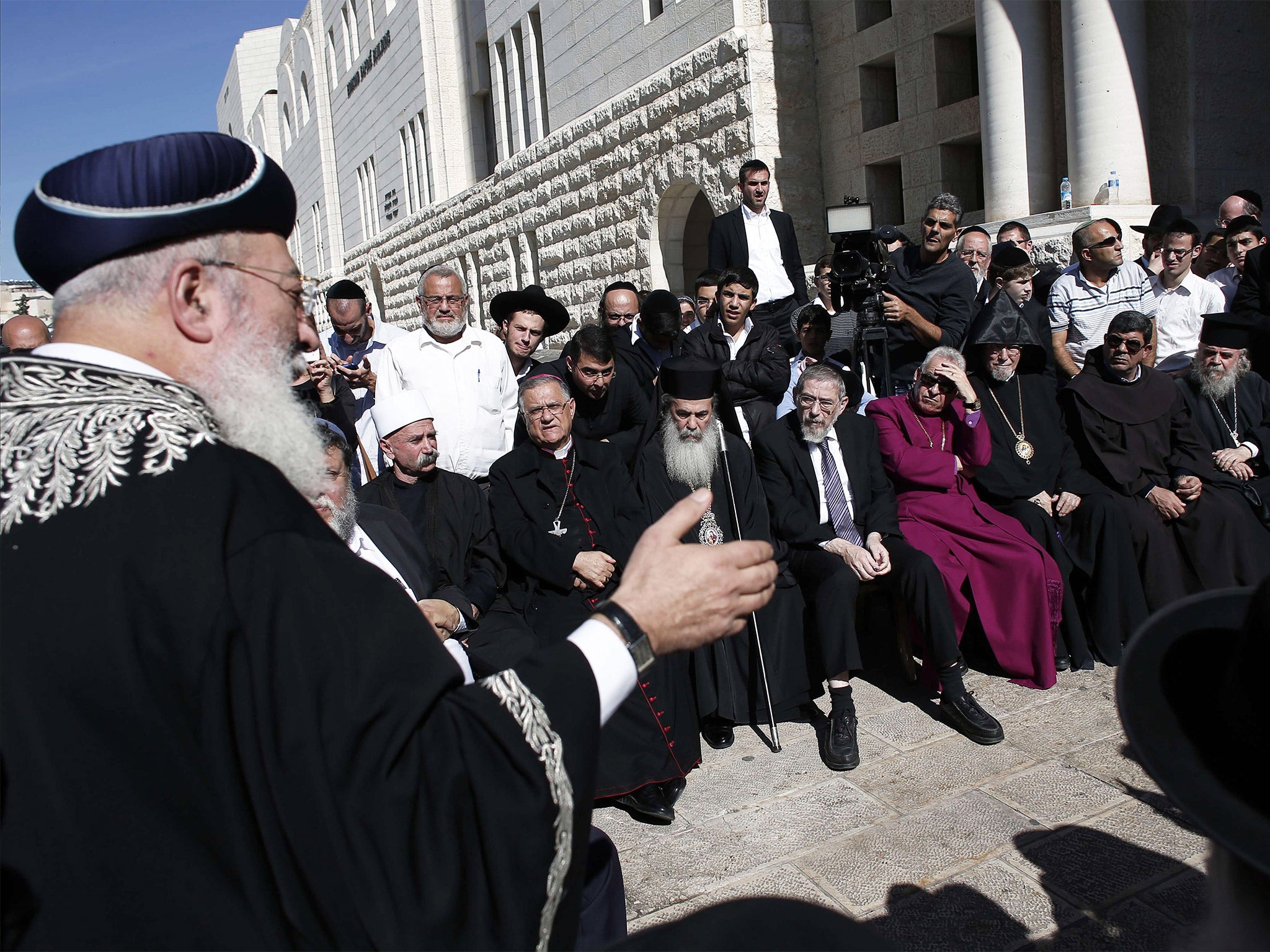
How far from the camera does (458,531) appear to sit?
4.32 m

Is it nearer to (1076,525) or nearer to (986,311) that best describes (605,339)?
(986,311)

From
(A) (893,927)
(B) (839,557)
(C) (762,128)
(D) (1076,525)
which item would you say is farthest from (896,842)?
(C) (762,128)

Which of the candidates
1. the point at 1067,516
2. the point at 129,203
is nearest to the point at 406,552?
the point at 129,203

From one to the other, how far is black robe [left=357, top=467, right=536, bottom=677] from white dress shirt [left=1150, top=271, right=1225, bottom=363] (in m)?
4.78

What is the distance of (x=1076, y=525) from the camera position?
5.04 metres

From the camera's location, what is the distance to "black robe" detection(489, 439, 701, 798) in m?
3.68

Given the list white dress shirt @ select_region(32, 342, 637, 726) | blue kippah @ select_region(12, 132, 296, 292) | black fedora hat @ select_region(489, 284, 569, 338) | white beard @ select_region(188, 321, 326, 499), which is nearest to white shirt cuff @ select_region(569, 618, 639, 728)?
white dress shirt @ select_region(32, 342, 637, 726)

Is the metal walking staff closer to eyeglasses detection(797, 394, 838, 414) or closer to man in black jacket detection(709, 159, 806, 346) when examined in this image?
eyeglasses detection(797, 394, 838, 414)

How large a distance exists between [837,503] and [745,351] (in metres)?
1.40

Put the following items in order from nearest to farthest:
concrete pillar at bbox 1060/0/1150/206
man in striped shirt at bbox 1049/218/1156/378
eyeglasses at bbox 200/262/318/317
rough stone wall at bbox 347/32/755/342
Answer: eyeglasses at bbox 200/262/318/317
man in striped shirt at bbox 1049/218/1156/378
concrete pillar at bbox 1060/0/1150/206
rough stone wall at bbox 347/32/755/342

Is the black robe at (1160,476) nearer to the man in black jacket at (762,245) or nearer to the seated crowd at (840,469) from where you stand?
the seated crowd at (840,469)

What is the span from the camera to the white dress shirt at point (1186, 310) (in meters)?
6.23

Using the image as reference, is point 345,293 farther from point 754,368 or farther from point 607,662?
point 607,662

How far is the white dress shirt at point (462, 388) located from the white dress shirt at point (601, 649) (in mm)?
4181
